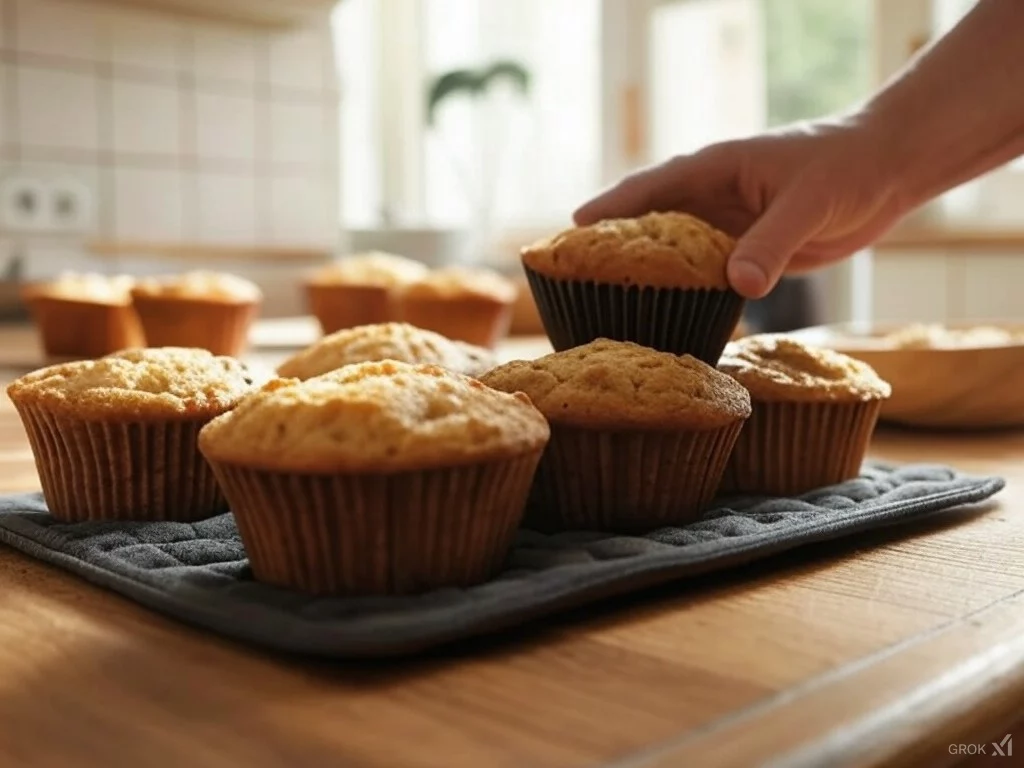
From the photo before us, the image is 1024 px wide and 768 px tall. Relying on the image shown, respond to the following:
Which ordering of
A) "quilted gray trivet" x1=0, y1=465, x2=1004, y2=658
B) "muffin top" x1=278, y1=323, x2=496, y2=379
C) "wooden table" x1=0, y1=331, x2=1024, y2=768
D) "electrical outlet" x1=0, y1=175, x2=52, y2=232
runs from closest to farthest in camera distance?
"wooden table" x1=0, y1=331, x2=1024, y2=768, "quilted gray trivet" x1=0, y1=465, x2=1004, y2=658, "muffin top" x1=278, y1=323, x2=496, y2=379, "electrical outlet" x1=0, y1=175, x2=52, y2=232

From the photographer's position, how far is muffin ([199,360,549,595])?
0.68 meters

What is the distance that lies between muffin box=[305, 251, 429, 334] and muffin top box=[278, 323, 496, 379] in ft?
3.65

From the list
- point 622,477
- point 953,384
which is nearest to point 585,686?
point 622,477

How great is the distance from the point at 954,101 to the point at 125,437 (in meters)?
0.96

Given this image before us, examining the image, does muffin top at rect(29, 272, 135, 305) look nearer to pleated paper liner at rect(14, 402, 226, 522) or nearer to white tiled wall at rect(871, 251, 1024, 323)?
pleated paper liner at rect(14, 402, 226, 522)

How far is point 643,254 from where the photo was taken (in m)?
1.05

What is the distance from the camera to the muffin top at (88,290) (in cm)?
212

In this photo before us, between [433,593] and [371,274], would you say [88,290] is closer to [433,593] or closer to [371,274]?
[371,274]

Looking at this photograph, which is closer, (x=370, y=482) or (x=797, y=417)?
(x=370, y=482)

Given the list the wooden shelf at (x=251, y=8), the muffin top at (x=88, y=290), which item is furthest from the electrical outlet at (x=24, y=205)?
the muffin top at (x=88, y=290)

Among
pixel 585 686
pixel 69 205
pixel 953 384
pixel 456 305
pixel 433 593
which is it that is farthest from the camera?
pixel 69 205

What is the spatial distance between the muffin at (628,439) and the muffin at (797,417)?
0.35 ft

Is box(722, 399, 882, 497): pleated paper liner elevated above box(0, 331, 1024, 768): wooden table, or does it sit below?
above

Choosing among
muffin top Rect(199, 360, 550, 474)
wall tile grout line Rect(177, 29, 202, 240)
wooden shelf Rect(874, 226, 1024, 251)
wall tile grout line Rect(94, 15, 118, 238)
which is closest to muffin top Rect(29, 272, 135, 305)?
wall tile grout line Rect(94, 15, 118, 238)
